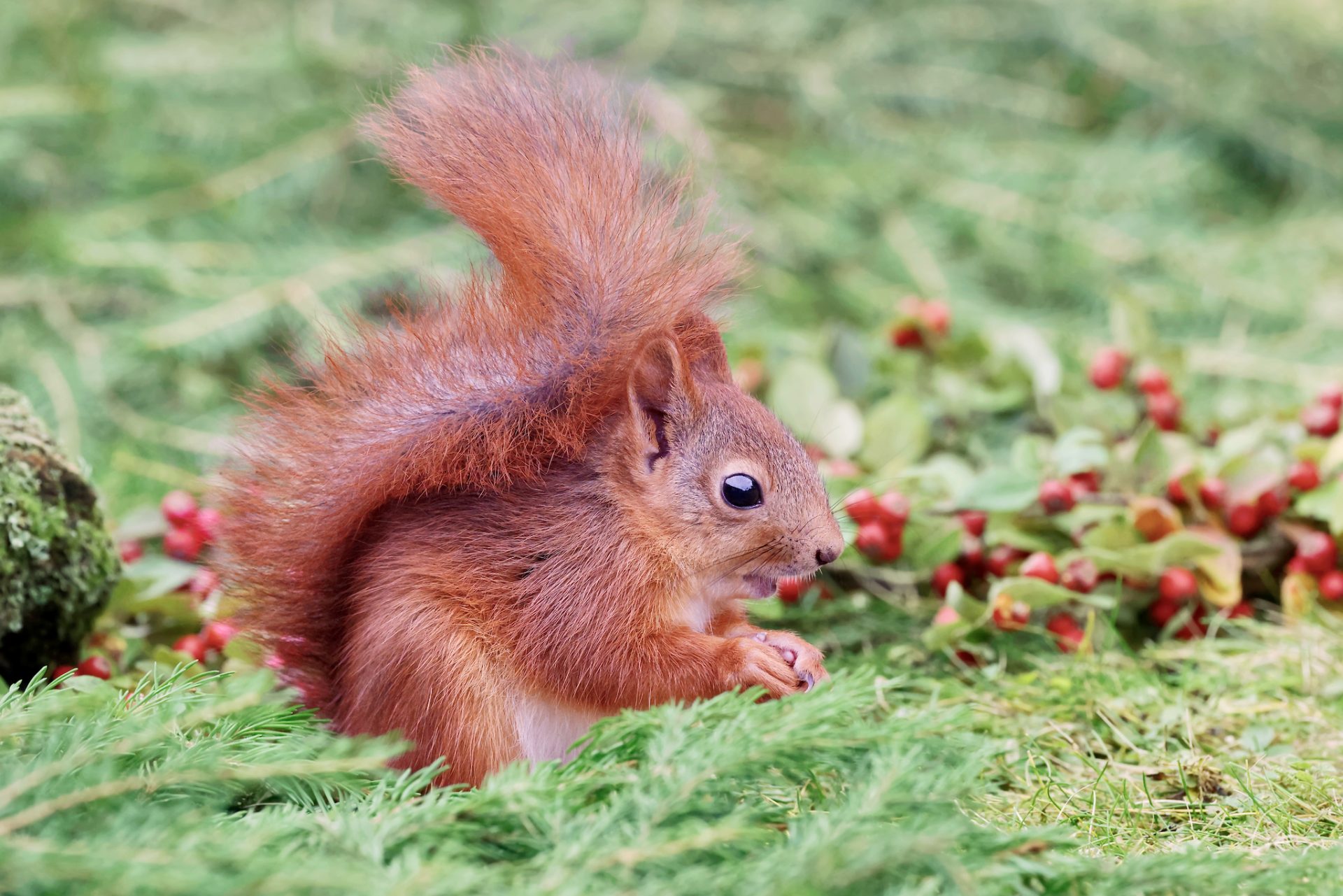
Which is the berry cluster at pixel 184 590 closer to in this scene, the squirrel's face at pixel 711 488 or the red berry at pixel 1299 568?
the squirrel's face at pixel 711 488

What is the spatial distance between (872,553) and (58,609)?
3.67ft

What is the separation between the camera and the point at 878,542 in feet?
5.91

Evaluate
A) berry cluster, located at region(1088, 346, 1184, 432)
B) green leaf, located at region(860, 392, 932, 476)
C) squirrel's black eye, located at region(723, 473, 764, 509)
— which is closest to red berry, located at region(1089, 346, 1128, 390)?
berry cluster, located at region(1088, 346, 1184, 432)

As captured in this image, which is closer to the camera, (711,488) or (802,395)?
(711,488)

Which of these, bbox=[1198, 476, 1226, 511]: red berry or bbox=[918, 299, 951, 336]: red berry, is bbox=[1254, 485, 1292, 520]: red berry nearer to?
bbox=[1198, 476, 1226, 511]: red berry

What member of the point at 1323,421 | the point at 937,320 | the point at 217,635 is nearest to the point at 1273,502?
the point at 1323,421

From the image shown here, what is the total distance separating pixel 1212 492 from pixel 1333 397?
1.11 ft

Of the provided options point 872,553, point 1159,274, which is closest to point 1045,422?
point 872,553

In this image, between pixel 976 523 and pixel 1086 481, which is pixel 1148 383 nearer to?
pixel 1086 481

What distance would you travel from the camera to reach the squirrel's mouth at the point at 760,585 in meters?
1.32

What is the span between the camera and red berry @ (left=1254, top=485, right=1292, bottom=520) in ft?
6.06

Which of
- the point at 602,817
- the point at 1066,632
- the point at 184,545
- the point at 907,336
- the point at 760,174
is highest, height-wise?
the point at 760,174

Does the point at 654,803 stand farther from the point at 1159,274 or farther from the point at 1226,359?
the point at 1159,274

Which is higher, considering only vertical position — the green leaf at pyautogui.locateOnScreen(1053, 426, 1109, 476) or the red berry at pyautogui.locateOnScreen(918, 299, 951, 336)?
the red berry at pyautogui.locateOnScreen(918, 299, 951, 336)
